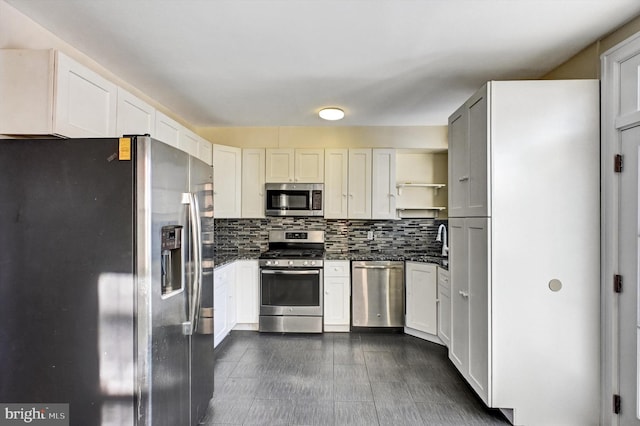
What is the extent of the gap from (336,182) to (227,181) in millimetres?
1378

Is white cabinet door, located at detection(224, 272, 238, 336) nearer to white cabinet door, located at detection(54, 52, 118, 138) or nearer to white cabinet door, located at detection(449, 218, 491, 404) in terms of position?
white cabinet door, located at detection(54, 52, 118, 138)

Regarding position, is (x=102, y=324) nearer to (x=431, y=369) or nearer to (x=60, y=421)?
(x=60, y=421)

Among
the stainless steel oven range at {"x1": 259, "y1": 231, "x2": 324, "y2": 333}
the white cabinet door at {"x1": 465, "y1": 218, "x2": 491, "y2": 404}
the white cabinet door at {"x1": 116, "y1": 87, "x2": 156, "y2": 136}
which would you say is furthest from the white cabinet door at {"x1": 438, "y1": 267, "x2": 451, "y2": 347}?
the white cabinet door at {"x1": 116, "y1": 87, "x2": 156, "y2": 136}

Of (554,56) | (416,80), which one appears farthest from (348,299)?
(554,56)

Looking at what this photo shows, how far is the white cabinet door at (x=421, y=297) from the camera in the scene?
3604 mm

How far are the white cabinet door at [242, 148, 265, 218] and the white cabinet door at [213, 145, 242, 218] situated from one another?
0.06m

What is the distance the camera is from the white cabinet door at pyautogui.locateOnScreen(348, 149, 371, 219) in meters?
4.14

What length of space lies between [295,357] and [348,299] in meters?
1.00

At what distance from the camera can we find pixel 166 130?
115 inches

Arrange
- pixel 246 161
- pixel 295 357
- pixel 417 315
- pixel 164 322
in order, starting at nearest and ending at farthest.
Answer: pixel 164 322
pixel 295 357
pixel 417 315
pixel 246 161

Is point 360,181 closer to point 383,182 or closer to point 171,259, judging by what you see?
point 383,182

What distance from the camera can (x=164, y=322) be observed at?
64.3 inches

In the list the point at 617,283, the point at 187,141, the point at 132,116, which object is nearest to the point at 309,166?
the point at 187,141

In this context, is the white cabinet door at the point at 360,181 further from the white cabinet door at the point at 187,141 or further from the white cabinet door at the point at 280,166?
the white cabinet door at the point at 187,141
